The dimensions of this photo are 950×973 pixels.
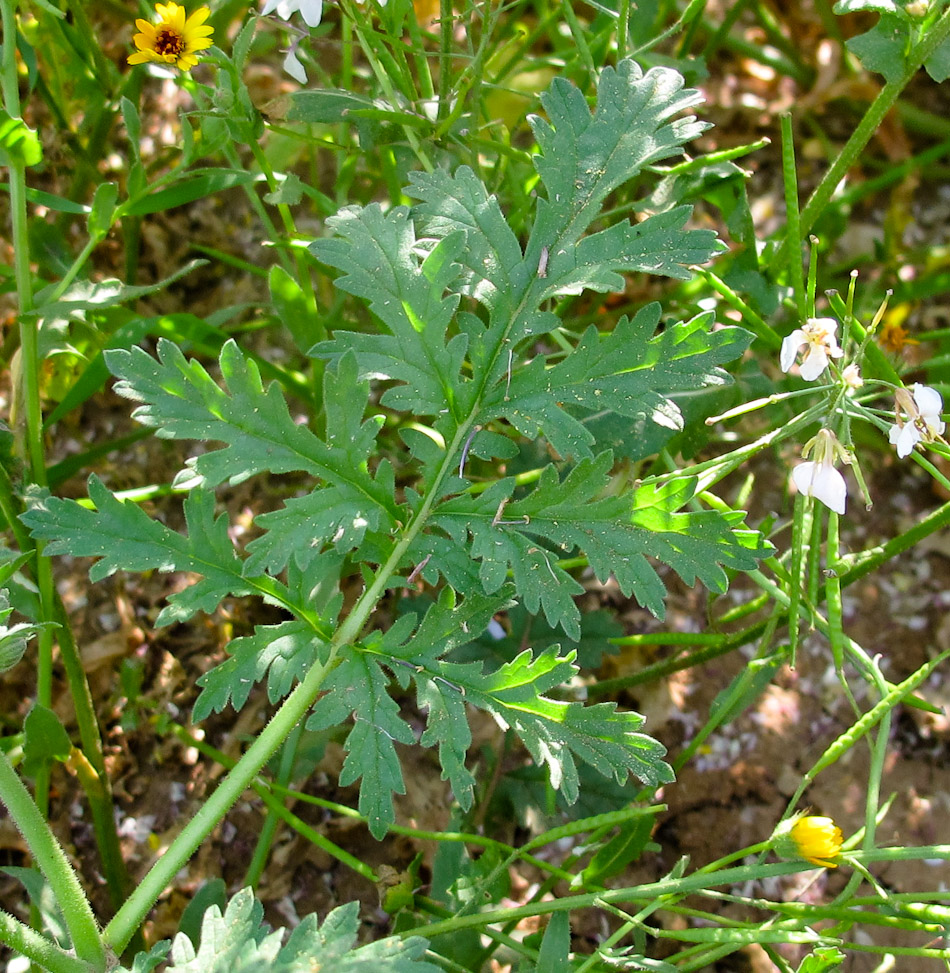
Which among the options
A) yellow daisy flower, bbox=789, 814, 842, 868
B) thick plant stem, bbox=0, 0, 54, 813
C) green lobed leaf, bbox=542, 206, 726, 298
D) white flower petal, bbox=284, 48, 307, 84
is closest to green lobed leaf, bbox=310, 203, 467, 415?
green lobed leaf, bbox=542, 206, 726, 298

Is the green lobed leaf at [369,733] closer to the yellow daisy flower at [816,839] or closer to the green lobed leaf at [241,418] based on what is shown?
the green lobed leaf at [241,418]

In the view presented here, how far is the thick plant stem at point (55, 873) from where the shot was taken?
3.00 feet

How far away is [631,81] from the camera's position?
1.05 m

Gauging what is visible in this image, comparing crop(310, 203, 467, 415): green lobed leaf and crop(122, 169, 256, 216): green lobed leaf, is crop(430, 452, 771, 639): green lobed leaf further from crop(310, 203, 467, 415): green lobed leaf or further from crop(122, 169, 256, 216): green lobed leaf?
crop(122, 169, 256, 216): green lobed leaf

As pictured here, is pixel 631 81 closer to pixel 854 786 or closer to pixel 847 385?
pixel 847 385

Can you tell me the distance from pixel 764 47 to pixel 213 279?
128cm

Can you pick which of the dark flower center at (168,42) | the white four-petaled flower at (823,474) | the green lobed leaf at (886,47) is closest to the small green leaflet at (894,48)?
the green lobed leaf at (886,47)

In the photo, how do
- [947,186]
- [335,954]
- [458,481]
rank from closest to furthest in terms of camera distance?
[335,954]
[458,481]
[947,186]

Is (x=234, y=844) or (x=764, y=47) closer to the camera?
(x=234, y=844)

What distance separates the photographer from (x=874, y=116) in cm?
119

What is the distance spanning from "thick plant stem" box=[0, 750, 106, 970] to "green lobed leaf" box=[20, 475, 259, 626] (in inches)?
7.5

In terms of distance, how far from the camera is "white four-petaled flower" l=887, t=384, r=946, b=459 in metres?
0.94

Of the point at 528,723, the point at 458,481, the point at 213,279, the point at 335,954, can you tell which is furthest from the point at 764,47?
the point at 335,954

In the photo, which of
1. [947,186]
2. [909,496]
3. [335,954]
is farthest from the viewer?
[947,186]
